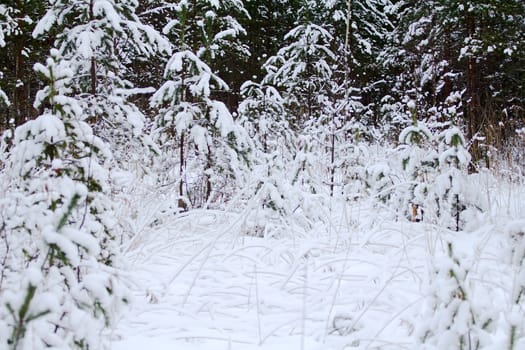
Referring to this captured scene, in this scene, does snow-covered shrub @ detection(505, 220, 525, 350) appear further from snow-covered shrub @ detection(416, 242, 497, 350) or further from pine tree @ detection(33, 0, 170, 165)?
pine tree @ detection(33, 0, 170, 165)

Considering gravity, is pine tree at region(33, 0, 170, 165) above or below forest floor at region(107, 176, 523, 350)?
above

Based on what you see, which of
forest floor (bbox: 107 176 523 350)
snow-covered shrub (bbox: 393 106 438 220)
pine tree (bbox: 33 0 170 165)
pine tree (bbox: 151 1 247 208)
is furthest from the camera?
pine tree (bbox: 151 1 247 208)

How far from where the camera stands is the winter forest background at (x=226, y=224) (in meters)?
1.43

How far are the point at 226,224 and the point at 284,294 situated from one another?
4.11 ft

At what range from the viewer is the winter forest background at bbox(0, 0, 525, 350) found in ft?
4.70

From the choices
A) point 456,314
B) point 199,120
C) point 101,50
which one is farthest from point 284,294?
point 101,50

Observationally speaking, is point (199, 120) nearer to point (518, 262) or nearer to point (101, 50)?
point (101, 50)

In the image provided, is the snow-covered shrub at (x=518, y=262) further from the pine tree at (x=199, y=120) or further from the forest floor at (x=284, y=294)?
the pine tree at (x=199, y=120)

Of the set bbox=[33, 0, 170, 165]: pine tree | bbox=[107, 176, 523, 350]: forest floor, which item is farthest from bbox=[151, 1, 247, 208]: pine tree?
bbox=[107, 176, 523, 350]: forest floor

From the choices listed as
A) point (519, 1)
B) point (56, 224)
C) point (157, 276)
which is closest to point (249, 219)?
point (157, 276)

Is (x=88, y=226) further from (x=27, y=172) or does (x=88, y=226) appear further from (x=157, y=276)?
(x=157, y=276)

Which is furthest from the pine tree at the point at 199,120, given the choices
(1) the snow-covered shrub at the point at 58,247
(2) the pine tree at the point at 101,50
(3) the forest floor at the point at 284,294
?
(1) the snow-covered shrub at the point at 58,247

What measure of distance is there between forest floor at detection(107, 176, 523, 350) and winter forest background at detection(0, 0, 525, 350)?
0.5 inches

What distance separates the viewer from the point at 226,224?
363 cm
